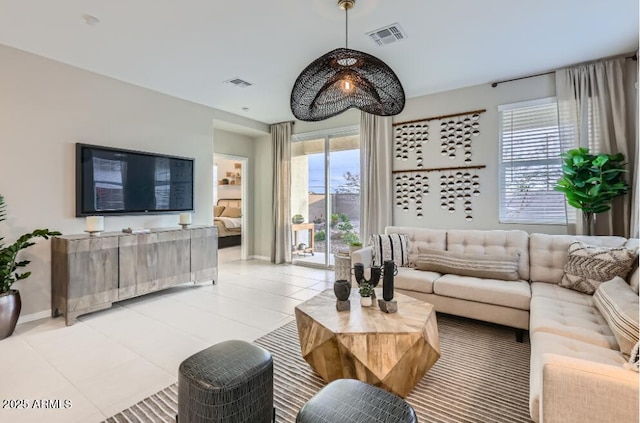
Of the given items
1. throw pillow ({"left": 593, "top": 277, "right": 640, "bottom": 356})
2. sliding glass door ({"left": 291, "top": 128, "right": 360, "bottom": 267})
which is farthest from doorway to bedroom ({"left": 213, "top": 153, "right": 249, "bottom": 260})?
throw pillow ({"left": 593, "top": 277, "right": 640, "bottom": 356})

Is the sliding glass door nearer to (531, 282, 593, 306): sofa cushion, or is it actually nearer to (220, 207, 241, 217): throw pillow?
(531, 282, 593, 306): sofa cushion

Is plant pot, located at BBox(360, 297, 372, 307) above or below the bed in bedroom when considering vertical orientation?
below

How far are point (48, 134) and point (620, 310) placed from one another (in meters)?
5.19

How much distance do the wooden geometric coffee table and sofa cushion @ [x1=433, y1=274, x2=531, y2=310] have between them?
35.7 inches

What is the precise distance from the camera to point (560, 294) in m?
2.68

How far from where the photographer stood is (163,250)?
4062mm

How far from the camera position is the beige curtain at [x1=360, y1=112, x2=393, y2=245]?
4789 millimetres

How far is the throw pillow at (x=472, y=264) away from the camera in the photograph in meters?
3.12

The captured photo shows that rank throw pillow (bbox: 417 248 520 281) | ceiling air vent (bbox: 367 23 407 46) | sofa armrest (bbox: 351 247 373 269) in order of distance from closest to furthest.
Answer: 1. ceiling air vent (bbox: 367 23 407 46)
2. throw pillow (bbox: 417 248 520 281)
3. sofa armrest (bbox: 351 247 373 269)

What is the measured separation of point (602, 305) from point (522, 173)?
2.21 m

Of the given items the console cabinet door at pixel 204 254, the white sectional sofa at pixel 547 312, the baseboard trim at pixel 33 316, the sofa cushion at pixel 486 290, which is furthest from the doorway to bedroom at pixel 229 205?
the sofa cushion at pixel 486 290

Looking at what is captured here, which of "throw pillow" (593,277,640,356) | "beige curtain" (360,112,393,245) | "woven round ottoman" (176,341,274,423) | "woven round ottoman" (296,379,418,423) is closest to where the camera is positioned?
"woven round ottoman" (296,379,418,423)

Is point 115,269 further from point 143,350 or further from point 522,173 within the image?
point 522,173

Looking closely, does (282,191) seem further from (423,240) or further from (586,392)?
(586,392)
